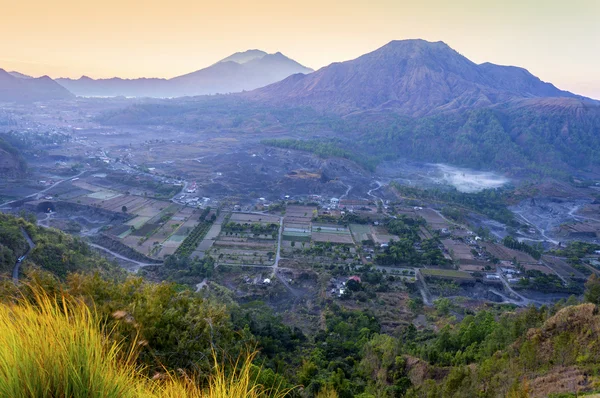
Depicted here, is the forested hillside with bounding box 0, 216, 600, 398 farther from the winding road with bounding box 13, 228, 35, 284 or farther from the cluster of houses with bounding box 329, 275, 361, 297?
the cluster of houses with bounding box 329, 275, 361, 297

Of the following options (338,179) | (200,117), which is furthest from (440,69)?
(338,179)

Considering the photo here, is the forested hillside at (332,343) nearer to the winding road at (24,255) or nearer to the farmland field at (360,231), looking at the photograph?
the winding road at (24,255)

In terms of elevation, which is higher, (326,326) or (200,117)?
(200,117)

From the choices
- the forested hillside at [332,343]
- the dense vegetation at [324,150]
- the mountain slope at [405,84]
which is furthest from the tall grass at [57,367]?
the mountain slope at [405,84]

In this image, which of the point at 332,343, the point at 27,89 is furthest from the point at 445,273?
the point at 27,89

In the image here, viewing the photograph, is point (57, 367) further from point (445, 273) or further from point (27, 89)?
point (27, 89)

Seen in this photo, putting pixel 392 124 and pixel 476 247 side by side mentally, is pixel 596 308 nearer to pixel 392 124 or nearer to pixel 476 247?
pixel 476 247
